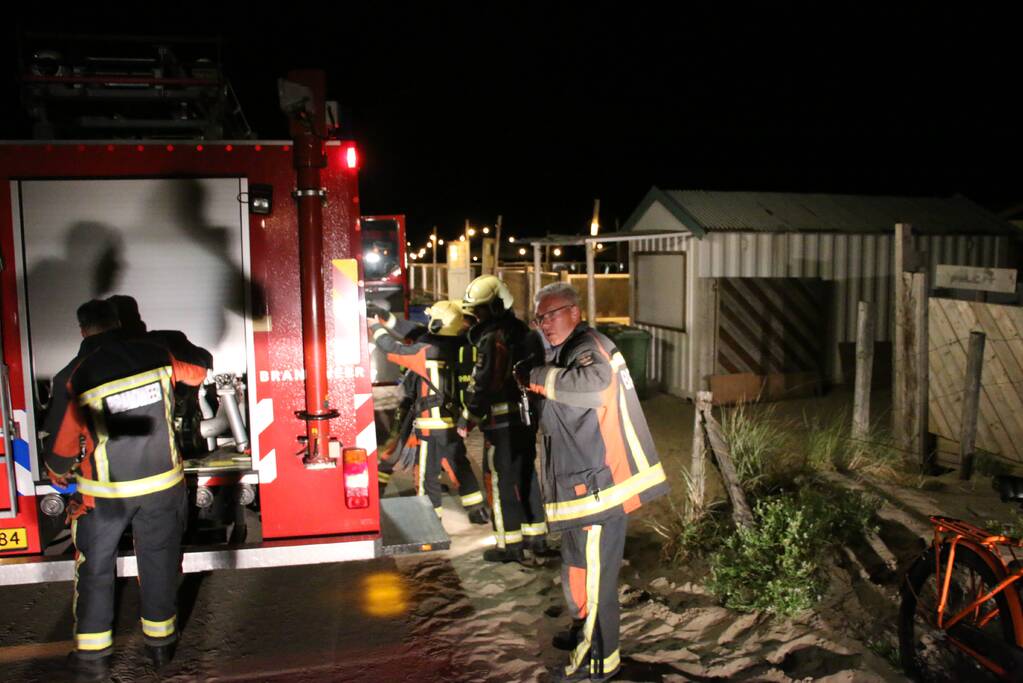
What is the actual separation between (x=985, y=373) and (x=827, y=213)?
562cm

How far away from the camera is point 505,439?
5672 mm

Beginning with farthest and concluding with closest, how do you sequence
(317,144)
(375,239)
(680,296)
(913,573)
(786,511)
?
1. (375,239)
2. (680,296)
3. (786,511)
4. (317,144)
5. (913,573)

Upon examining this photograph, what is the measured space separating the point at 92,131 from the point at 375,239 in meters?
8.07

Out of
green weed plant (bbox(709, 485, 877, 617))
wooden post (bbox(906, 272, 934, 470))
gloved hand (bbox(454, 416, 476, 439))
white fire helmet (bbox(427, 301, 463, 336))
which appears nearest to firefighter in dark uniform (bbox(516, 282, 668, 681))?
green weed plant (bbox(709, 485, 877, 617))

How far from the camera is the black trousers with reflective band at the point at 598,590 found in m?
3.89

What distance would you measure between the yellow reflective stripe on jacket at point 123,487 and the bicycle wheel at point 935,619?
141 inches

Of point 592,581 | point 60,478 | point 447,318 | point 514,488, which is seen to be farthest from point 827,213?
point 60,478

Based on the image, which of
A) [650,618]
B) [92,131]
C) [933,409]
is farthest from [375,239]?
[650,618]

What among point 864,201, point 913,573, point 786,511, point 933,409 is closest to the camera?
point 913,573

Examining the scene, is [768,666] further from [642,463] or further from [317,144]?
[317,144]

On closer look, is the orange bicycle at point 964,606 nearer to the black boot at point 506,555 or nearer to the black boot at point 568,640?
the black boot at point 568,640

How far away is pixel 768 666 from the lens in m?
3.97

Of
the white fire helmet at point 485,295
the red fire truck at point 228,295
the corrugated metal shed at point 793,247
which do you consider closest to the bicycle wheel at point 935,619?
the red fire truck at point 228,295

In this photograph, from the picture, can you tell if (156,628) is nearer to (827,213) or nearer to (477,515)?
(477,515)
